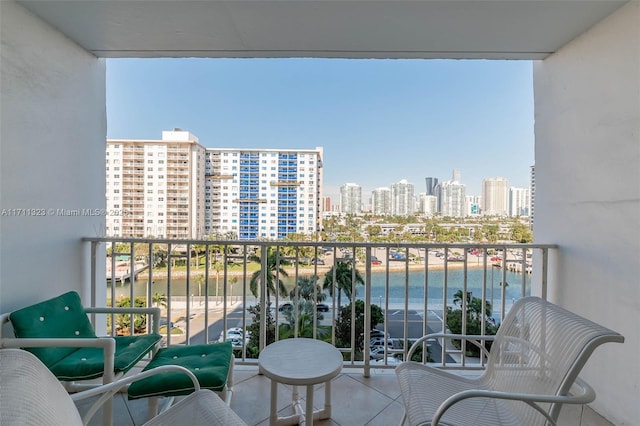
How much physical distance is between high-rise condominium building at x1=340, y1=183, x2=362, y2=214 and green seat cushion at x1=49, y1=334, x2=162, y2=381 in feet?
13.6

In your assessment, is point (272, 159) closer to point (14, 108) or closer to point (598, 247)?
point (14, 108)

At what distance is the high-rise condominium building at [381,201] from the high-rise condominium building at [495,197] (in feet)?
5.21

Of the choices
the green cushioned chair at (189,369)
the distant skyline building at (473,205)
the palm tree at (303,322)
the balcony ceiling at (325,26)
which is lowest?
the palm tree at (303,322)

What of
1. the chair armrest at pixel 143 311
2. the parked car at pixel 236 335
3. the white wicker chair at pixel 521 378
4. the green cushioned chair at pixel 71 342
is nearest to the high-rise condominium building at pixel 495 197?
the white wicker chair at pixel 521 378

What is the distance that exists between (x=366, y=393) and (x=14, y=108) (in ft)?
9.91

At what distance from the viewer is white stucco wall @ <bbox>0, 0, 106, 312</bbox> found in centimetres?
172

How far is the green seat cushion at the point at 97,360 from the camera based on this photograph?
1.53 meters

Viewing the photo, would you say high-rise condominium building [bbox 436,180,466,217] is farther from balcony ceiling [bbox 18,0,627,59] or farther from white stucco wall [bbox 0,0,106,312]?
white stucco wall [bbox 0,0,106,312]

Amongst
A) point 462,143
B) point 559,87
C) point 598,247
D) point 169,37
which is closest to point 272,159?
point 169,37

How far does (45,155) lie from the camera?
1994 millimetres

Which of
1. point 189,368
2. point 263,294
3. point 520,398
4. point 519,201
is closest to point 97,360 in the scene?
point 189,368

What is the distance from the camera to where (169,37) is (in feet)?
7.17

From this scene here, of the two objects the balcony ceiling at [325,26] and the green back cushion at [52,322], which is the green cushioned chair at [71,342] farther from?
the balcony ceiling at [325,26]

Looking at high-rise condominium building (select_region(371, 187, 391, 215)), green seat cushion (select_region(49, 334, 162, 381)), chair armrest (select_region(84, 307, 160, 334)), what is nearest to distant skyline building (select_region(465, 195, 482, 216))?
high-rise condominium building (select_region(371, 187, 391, 215))
